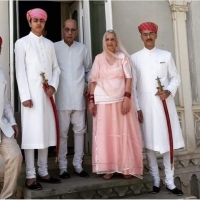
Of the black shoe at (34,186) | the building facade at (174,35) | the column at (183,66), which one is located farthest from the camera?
the column at (183,66)

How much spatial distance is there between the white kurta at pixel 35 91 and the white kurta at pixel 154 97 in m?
1.07

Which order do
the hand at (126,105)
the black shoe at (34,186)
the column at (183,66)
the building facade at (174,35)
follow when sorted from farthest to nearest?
the column at (183,66) < the building facade at (174,35) < the hand at (126,105) < the black shoe at (34,186)

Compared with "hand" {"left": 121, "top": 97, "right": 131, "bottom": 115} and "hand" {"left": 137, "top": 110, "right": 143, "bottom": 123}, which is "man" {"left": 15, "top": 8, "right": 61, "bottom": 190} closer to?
"hand" {"left": 121, "top": 97, "right": 131, "bottom": 115}

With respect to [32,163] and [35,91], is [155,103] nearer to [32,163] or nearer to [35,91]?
[35,91]

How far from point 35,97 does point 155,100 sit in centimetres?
143

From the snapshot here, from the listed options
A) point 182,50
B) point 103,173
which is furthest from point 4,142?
point 182,50

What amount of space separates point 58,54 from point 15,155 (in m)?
1.46

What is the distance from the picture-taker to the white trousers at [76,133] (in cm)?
405

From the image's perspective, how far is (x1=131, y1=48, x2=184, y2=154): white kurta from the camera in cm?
387

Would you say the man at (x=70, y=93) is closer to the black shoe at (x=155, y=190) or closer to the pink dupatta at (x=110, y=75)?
the pink dupatta at (x=110, y=75)

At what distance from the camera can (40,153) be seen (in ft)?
12.4

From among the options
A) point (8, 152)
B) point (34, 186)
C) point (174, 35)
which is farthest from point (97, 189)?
point (174, 35)

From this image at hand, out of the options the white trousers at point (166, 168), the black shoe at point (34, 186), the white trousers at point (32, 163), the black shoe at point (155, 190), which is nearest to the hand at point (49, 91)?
the white trousers at point (32, 163)

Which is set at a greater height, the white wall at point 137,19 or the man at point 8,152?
the white wall at point 137,19
